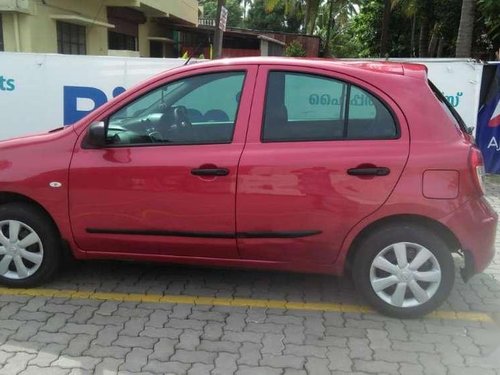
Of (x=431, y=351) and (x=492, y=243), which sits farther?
(x=492, y=243)

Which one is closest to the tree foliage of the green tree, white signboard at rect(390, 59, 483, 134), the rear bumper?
white signboard at rect(390, 59, 483, 134)

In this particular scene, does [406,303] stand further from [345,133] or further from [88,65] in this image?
[88,65]

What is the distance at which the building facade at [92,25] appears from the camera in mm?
12203

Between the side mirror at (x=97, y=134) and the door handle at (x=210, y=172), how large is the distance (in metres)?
0.64

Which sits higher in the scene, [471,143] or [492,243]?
[471,143]

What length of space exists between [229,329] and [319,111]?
1.51 metres

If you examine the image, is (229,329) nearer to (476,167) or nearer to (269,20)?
(476,167)

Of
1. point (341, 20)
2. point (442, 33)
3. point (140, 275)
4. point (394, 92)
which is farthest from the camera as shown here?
point (341, 20)

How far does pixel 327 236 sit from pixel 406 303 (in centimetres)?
67

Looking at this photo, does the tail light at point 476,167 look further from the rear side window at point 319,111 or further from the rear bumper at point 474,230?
the rear side window at point 319,111

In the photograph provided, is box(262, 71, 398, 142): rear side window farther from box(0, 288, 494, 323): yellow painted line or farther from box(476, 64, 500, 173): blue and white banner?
box(476, 64, 500, 173): blue and white banner

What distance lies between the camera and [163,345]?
3395mm

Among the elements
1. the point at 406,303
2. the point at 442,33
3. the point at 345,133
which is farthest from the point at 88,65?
the point at 442,33

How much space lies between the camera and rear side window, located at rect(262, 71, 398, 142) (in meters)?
3.64
